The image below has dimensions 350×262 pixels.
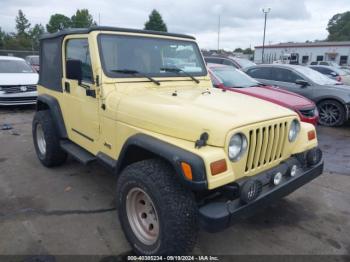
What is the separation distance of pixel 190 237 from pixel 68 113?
8.65ft

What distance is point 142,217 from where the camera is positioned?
116 inches

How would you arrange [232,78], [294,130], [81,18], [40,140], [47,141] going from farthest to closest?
[81,18] < [232,78] < [40,140] < [47,141] < [294,130]

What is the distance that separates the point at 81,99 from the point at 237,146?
7.12 ft

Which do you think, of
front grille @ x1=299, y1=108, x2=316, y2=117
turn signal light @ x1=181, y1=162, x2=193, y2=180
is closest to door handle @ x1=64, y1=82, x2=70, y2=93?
turn signal light @ x1=181, y1=162, x2=193, y2=180

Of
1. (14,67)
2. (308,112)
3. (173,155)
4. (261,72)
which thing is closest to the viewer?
(173,155)

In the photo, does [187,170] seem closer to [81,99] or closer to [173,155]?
[173,155]

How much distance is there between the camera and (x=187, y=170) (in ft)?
7.61

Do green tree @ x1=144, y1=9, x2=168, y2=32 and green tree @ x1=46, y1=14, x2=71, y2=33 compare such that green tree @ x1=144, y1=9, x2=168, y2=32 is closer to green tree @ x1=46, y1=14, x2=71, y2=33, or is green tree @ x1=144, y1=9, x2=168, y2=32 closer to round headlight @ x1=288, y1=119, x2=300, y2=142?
green tree @ x1=46, y1=14, x2=71, y2=33

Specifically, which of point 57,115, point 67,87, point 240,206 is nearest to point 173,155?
point 240,206

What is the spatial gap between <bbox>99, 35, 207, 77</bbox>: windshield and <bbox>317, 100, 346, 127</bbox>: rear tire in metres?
5.58

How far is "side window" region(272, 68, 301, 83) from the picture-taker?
894cm

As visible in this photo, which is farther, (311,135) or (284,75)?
(284,75)

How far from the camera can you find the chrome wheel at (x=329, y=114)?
333 inches

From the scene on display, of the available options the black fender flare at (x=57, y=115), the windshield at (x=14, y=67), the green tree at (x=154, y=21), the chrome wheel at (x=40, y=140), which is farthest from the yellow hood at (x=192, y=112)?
the green tree at (x=154, y=21)
